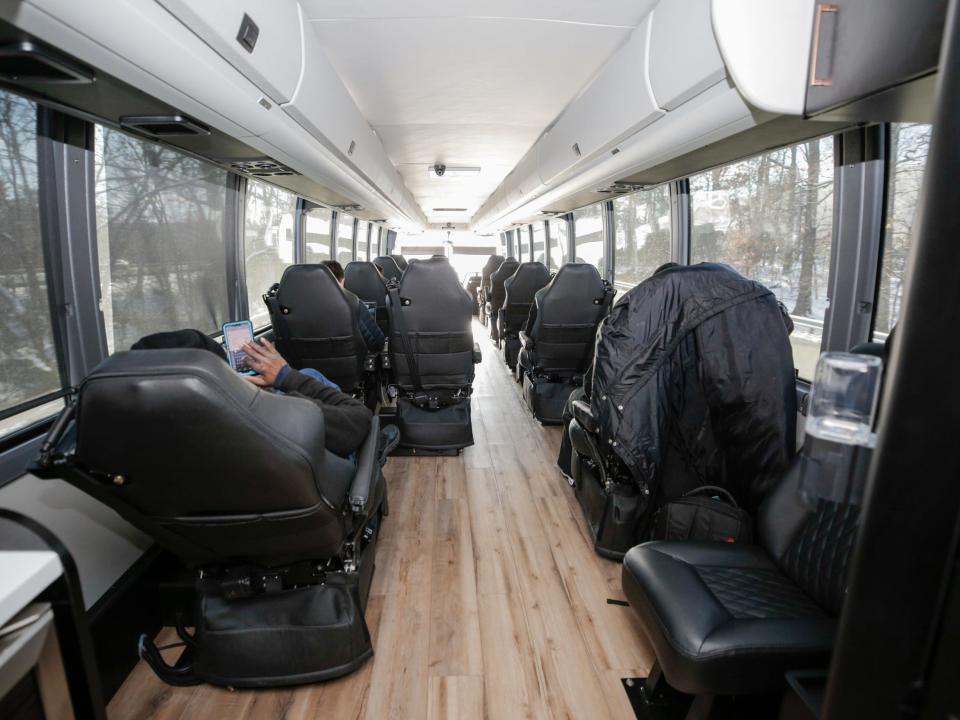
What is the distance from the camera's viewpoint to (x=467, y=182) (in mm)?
8383

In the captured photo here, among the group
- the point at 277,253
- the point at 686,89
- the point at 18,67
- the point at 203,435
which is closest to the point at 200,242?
the point at 277,253

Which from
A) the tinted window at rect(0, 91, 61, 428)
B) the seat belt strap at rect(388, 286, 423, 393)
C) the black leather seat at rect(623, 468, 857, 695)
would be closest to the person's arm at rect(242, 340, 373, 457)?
the tinted window at rect(0, 91, 61, 428)

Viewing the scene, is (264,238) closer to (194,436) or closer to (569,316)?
(569,316)

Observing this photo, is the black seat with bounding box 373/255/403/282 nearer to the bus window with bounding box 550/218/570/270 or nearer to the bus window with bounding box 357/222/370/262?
the bus window with bounding box 357/222/370/262

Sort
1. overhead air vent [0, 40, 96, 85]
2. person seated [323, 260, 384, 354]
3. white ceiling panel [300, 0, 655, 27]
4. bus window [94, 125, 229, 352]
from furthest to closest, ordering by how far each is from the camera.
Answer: person seated [323, 260, 384, 354] < bus window [94, 125, 229, 352] < white ceiling panel [300, 0, 655, 27] < overhead air vent [0, 40, 96, 85]

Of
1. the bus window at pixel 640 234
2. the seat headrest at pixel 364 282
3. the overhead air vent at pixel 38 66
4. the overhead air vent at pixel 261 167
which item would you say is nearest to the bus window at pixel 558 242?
the bus window at pixel 640 234

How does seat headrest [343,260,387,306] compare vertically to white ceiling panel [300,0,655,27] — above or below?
below

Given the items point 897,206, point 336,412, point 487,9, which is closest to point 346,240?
point 487,9

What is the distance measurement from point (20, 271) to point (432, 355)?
8.30 ft

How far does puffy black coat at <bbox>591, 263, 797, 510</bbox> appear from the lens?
2.07m

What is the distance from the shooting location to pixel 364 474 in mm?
1959

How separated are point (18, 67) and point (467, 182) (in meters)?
7.36

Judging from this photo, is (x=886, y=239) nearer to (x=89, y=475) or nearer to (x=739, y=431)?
(x=739, y=431)

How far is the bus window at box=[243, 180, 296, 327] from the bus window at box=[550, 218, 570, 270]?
5.18m
